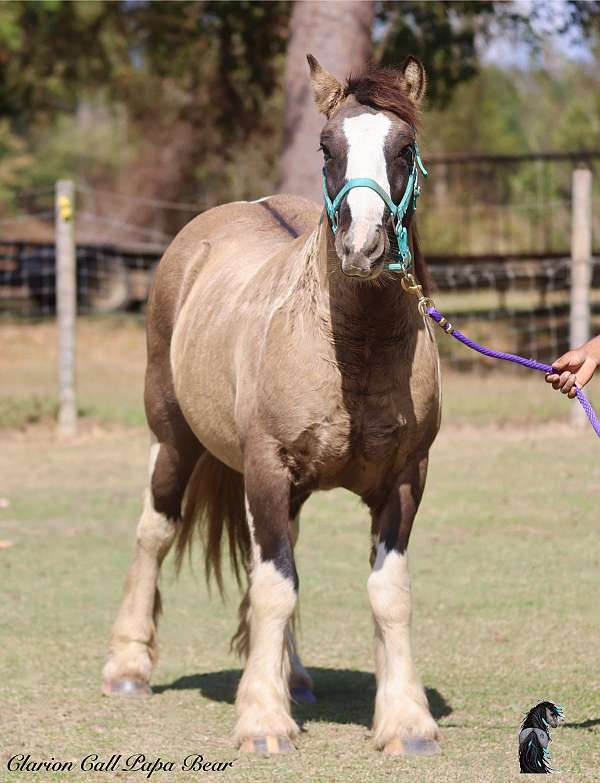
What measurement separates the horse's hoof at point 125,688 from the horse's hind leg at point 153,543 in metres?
0.06

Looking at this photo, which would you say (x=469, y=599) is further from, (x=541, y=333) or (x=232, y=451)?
(x=541, y=333)

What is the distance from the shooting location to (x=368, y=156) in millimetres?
3902

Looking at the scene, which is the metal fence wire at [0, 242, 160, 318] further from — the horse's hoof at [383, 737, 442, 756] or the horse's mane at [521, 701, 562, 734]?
the horse's mane at [521, 701, 562, 734]

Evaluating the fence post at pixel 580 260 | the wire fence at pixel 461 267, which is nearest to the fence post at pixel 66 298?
the wire fence at pixel 461 267

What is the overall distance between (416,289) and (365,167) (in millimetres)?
492

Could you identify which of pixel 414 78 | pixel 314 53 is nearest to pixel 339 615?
pixel 414 78

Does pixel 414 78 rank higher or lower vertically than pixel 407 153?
higher

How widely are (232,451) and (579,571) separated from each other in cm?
301

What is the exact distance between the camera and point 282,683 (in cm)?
431

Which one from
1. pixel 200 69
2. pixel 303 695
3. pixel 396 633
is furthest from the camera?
pixel 200 69

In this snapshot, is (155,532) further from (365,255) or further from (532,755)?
(532,755)

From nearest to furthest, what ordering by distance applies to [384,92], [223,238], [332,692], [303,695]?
[384,92], [303,695], [332,692], [223,238]

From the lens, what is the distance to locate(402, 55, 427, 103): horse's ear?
427 cm

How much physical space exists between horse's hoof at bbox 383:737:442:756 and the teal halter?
1.57 metres
